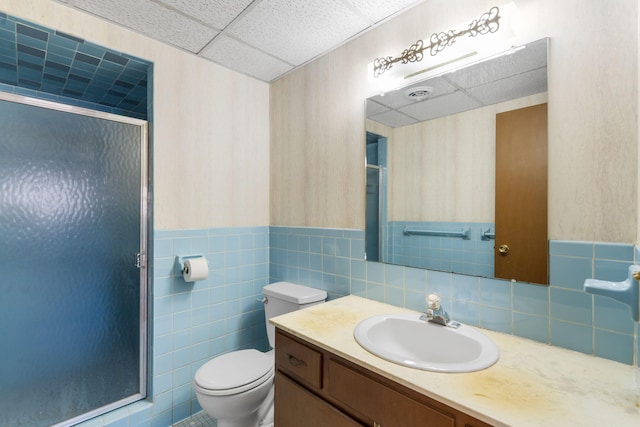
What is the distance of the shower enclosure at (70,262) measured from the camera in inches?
58.6

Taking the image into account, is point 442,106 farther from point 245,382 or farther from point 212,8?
point 245,382

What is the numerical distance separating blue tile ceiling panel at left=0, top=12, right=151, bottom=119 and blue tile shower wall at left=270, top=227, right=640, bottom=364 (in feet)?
5.72

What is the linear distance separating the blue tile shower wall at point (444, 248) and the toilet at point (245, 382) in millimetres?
612

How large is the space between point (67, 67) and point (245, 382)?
2.20 meters

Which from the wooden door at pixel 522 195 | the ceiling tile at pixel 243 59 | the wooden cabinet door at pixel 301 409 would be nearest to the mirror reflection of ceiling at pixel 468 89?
the wooden door at pixel 522 195

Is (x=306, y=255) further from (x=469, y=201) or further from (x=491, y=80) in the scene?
(x=491, y=80)

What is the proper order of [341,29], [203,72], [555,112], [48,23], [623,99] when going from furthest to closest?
1. [203,72]
2. [341,29]
3. [48,23]
4. [555,112]
5. [623,99]

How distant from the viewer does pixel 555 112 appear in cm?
111

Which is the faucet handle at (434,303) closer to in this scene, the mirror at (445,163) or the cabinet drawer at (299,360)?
the mirror at (445,163)

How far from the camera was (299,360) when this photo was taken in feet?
4.03

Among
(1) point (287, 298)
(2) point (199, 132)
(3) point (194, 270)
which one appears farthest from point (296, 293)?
(2) point (199, 132)

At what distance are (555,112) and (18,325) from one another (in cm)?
266

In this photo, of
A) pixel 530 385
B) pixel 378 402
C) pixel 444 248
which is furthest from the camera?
pixel 444 248

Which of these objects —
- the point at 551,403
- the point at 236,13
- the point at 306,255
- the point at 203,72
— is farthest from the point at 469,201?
the point at 203,72
